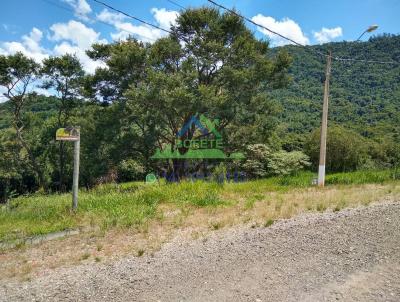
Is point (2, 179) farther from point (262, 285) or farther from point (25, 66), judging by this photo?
point (262, 285)

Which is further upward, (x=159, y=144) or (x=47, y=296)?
(x=159, y=144)

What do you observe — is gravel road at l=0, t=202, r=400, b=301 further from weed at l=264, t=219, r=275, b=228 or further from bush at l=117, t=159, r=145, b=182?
bush at l=117, t=159, r=145, b=182

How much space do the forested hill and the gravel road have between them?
42.8 m

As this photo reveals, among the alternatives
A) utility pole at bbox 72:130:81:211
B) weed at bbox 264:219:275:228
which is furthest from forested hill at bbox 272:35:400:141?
utility pole at bbox 72:130:81:211

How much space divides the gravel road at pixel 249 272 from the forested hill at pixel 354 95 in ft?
141

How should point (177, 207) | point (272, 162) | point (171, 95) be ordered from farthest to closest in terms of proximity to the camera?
point (171, 95), point (272, 162), point (177, 207)

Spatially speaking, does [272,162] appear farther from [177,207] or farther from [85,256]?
[85,256]

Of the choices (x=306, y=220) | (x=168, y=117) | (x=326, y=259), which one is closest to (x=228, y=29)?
(x=168, y=117)

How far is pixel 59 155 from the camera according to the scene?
2741cm

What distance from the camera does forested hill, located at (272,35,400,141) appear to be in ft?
157

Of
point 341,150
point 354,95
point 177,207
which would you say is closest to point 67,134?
point 177,207

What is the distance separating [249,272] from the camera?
3648 millimetres

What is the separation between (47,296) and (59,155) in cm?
2643

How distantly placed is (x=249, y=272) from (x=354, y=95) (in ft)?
197
